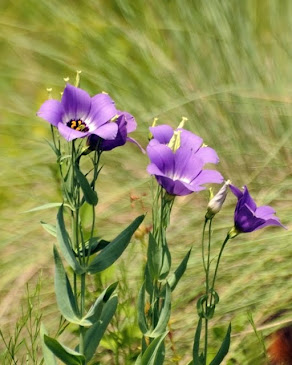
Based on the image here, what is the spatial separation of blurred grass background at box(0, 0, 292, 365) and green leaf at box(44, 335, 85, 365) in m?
0.51

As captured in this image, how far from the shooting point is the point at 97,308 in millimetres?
1035

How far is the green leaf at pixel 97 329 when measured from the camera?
3.49ft

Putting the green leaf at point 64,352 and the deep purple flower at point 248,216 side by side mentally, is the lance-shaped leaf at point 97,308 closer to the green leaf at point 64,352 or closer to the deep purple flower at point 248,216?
the green leaf at point 64,352

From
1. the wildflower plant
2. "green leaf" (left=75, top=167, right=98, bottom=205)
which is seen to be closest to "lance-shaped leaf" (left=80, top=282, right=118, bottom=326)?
the wildflower plant

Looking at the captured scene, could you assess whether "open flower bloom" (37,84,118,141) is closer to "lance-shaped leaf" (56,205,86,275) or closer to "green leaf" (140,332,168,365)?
"lance-shaped leaf" (56,205,86,275)

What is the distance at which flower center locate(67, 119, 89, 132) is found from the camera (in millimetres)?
988

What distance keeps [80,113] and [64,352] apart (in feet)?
0.98

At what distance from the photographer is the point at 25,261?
174 centimetres

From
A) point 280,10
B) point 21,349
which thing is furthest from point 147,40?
point 21,349

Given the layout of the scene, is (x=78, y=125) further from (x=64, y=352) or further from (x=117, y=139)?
(x=64, y=352)

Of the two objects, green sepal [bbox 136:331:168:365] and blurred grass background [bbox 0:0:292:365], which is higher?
blurred grass background [bbox 0:0:292:365]

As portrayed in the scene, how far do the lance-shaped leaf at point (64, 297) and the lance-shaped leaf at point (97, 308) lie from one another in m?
0.01

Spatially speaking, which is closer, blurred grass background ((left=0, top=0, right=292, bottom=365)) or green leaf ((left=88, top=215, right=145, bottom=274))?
green leaf ((left=88, top=215, right=145, bottom=274))

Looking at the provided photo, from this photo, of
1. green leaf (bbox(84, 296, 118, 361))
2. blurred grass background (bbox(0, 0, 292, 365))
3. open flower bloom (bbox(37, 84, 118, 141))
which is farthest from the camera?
blurred grass background (bbox(0, 0, 292, 365))
